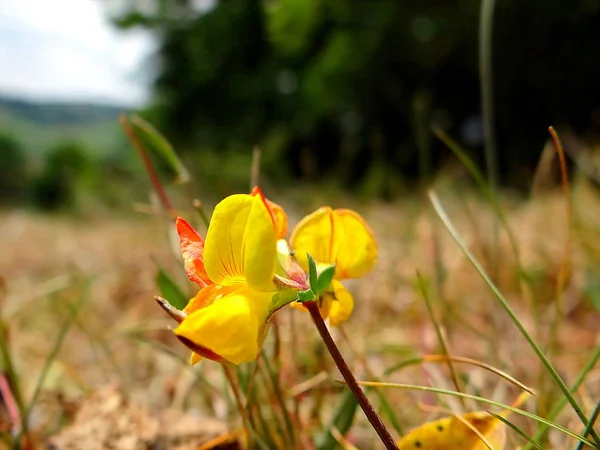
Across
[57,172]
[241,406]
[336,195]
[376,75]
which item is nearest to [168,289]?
[241,406]

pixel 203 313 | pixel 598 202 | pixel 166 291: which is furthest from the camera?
pixel 598 202

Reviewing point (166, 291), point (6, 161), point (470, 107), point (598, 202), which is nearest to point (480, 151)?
point (470, 107)

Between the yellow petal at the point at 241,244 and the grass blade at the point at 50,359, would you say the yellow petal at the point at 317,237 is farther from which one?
the grass blade at the point at 50,359

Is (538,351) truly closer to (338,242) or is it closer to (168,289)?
(338,242)

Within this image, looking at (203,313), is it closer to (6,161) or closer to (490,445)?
(490,445)

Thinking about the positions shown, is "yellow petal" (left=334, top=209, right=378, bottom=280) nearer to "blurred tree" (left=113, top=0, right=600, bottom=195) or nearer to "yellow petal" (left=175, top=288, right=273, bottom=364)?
"yellow petal" (left=175, top=288, right=273, bottom=364)

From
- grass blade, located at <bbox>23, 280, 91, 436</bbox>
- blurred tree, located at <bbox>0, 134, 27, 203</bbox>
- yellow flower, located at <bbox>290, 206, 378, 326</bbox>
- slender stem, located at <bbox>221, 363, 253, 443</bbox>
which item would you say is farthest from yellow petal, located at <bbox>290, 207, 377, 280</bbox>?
blurred tree, located at <bbox>0, 134, 27, 203</bbox>

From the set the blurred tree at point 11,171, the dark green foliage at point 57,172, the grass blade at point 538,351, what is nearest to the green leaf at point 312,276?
the grass blade at point 538,351
